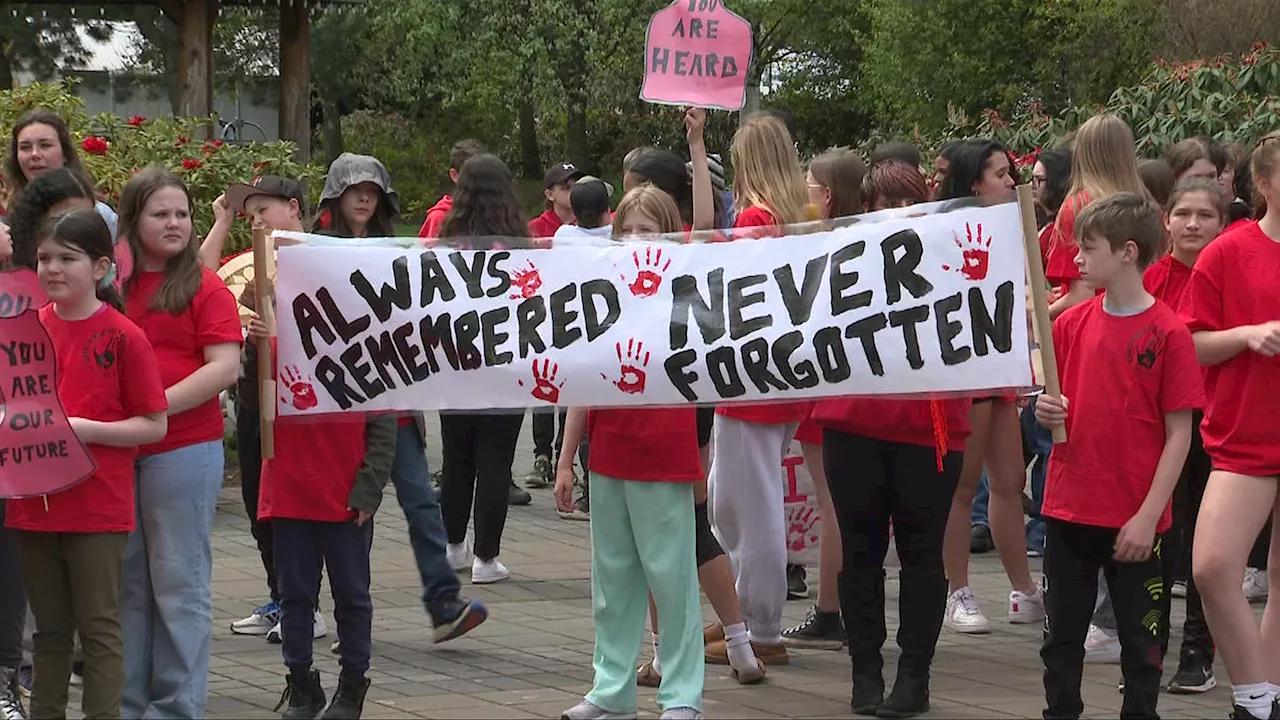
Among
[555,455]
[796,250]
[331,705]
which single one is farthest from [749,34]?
[555,455]

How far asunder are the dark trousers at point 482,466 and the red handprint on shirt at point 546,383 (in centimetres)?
269

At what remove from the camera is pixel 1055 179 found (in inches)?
339

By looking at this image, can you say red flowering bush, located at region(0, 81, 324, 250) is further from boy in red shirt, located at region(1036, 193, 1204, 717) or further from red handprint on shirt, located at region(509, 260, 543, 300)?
boy in red shirt, located at region(1036, 193, 1204, 717)

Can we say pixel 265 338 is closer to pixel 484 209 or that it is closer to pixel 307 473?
pixel 307 473

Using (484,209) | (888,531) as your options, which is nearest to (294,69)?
(484,209)

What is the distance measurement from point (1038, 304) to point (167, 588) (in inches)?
106

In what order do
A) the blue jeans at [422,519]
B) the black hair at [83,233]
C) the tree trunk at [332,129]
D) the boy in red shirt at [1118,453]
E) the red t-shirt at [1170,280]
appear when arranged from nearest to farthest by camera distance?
the black hair at [83,233]
the boy in red shirt at [1118,453]
the red t-shirt at [1170,280]
the blue jeans at [422,519]
the tree trunk at [332,129]

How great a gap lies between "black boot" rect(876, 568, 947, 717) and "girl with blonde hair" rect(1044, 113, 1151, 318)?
1.31m

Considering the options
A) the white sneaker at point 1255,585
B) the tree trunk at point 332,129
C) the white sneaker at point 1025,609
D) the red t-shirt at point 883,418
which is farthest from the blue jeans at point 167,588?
the tree trunk at point 332,129

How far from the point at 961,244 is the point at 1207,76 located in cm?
893

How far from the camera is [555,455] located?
1266 centimetres

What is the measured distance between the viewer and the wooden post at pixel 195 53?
2169cm

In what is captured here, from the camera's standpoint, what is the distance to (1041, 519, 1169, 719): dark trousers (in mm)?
5641

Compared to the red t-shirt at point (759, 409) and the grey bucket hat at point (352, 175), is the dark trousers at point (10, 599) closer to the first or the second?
the grey bucket hat at point (352, 175)
